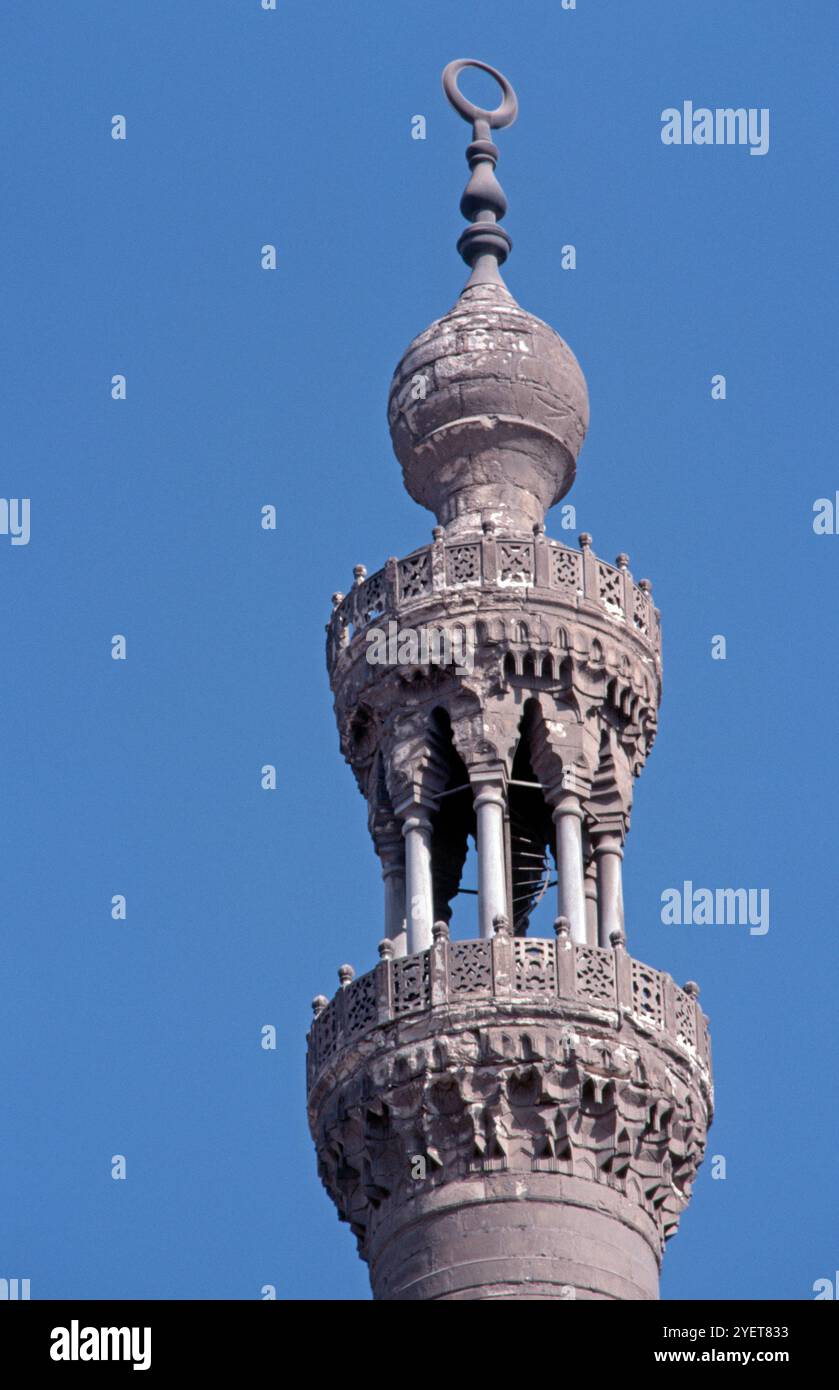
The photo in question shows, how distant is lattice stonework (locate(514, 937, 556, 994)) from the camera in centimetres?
3822

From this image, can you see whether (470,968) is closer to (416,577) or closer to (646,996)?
(646,996)

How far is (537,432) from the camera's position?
43.2 meters

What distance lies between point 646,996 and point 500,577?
4.74 m

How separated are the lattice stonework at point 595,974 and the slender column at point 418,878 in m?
1.56

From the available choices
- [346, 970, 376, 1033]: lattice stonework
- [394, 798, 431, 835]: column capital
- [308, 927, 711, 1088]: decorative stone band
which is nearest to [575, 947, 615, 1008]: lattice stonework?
[308, 927, 711, 1088]: decorative stone band

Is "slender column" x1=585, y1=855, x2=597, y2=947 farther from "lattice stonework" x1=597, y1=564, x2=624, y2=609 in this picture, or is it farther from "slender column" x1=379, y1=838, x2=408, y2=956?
"lattice stonework" x1=597, y1=564, x2=624, y2=609

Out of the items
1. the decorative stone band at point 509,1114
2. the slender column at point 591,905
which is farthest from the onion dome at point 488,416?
the decorative stone band at point 509,1114

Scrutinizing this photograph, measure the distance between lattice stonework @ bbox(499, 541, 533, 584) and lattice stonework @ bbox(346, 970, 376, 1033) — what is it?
4550 mm

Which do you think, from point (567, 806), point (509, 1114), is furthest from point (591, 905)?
point (509, 1114)
